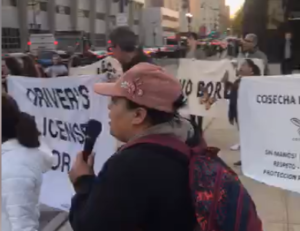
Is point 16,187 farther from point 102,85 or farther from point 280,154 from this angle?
point 280,154

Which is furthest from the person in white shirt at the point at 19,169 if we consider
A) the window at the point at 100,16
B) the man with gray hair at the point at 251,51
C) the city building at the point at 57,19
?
the window at the point at 100,16

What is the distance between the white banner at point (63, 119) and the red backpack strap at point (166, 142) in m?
2.24

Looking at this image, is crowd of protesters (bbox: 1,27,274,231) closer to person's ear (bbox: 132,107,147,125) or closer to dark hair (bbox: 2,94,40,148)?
person's ear (bbox: 132,107,147,125)

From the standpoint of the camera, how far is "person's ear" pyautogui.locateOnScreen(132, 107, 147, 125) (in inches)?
76.5

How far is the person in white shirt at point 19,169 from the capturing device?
2850 mm

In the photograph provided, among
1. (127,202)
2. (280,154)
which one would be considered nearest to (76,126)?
(280,154)

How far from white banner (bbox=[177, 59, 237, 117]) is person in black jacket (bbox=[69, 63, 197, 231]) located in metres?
6.66

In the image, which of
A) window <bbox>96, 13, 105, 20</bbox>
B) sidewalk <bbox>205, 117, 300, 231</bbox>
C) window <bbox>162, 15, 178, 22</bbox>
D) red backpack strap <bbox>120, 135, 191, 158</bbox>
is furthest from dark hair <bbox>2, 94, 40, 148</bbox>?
window <bbox>162, 15, 178, 22</bbox>

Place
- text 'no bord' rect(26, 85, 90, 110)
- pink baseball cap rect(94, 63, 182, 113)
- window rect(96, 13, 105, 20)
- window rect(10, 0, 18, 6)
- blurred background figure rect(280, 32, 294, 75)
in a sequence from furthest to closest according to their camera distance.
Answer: window rect(96, 13, 105, 20)
window rect(10, 0, 18, 6)
blurred background figure rect(280, 32, 294, 75)
text 'no bord' rect(26, 85, 90, 110)
pink baseball cap rect(94, 63, 182, 113)

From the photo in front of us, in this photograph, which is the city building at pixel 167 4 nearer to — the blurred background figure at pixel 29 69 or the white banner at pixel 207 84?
the white banner at pixel 207 84

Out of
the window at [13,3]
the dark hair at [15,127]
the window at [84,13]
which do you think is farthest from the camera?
the window at [84,13]

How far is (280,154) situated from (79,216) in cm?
403

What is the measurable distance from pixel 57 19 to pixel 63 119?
5647 centimetres

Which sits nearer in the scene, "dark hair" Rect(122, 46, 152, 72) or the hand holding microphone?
the hand holding microphone
